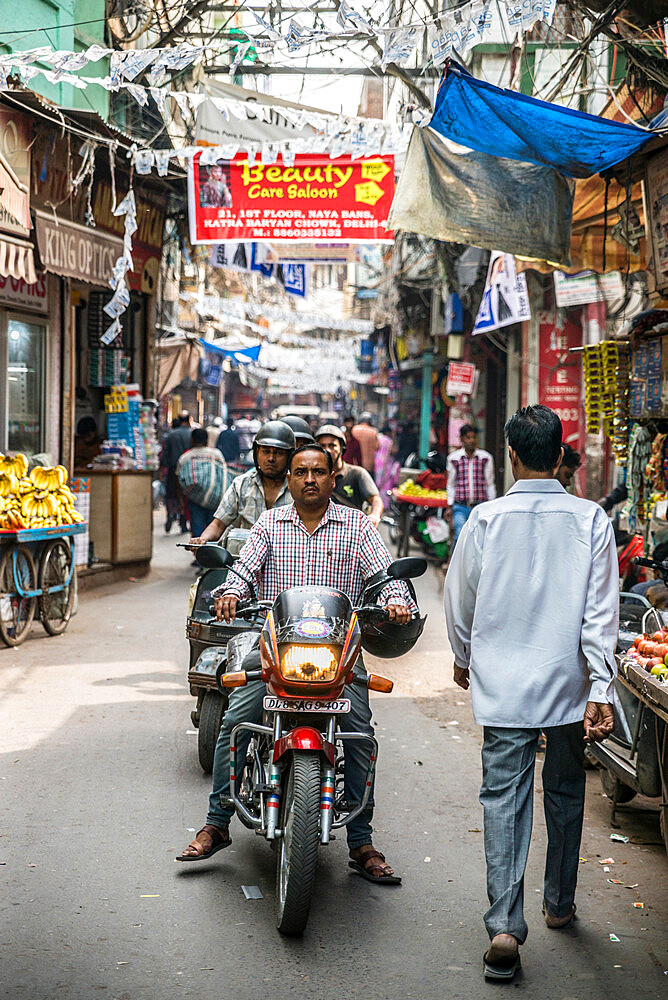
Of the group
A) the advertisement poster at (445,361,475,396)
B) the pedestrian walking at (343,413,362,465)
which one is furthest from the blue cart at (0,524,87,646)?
the advertisement poster at (445,361,475,396)

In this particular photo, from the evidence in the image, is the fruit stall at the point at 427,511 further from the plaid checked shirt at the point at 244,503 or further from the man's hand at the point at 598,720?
the man's hand at the point at 598,720

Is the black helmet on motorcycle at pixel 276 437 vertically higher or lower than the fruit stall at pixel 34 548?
higher

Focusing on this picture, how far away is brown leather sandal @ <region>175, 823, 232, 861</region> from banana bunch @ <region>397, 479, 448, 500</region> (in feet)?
37.6

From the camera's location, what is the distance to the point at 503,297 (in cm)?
1402

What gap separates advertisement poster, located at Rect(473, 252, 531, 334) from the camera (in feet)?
45.2

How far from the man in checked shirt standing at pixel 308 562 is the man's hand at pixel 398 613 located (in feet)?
0.51

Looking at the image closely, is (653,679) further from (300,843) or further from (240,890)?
(240,890)

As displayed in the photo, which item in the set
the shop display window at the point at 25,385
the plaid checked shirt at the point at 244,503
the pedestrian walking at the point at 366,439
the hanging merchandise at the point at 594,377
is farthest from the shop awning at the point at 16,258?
the pedestrian walking at the point at 366,439

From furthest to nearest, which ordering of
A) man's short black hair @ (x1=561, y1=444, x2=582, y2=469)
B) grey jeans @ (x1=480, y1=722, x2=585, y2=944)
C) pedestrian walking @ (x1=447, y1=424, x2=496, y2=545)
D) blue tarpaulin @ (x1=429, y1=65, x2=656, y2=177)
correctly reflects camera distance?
pedestrian walking @ (x1=447, y1=424, x2=496, y2=545), man's short black hair @ (x1=561, y1=444, x2=582, y2=469), blue tarpaulin @ (x1=429, y1=65, x2=656, y2=177), grey jeans @ (x1=480, y1=722, x2=585, y2=944)

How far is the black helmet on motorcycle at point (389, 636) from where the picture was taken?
439 cm

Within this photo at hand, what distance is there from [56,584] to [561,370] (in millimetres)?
8616

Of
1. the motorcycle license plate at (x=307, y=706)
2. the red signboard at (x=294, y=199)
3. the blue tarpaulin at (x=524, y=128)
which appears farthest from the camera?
the red signboard at (x=294, y=199)

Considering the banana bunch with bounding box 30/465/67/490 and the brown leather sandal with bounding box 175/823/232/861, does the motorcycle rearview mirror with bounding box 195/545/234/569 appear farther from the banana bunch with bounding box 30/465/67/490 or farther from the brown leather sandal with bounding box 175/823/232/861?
the banana bunch with bounding box 30/465/67/490

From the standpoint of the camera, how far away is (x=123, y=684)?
7.99 m
